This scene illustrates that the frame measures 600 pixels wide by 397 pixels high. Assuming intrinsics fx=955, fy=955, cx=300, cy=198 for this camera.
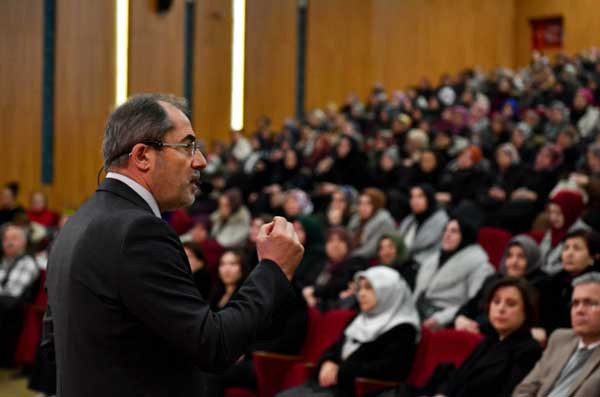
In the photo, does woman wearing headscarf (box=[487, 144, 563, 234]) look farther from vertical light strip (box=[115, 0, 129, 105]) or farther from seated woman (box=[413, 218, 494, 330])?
vertical light strip (box=[115, 0, 129, 105])

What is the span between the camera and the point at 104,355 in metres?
1.29

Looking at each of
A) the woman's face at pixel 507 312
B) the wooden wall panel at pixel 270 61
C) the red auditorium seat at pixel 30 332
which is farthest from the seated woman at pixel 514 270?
the wooden wall panel at pixel 270 61

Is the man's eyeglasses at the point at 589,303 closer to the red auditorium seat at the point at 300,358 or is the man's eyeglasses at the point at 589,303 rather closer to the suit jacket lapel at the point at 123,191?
the red auditorium seat at the point at 300,358

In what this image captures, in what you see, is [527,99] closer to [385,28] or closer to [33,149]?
[385,28]

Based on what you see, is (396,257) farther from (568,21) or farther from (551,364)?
(568,21)

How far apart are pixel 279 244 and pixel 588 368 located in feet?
6.60

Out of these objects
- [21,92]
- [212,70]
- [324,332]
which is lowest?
[324,332]

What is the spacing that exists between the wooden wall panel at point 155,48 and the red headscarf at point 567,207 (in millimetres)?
6642

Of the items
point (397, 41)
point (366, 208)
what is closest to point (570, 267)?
point (366, 208)

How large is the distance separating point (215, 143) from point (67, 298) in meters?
9.65

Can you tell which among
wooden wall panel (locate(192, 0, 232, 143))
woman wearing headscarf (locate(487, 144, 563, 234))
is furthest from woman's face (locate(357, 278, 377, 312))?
wooden wall panel (locate(192, 0, 232, 143))

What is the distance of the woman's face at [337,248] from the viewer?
18.2ft

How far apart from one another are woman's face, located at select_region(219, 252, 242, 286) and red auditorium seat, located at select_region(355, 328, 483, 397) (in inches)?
41.8

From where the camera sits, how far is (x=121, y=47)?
1091cm
